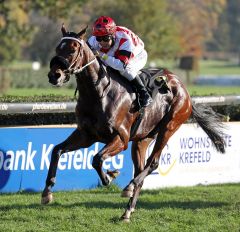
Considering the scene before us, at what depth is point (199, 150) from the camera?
10812 mm

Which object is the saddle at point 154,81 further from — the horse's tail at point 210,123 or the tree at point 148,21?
the tree at point 148,21

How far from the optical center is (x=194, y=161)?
1077cm

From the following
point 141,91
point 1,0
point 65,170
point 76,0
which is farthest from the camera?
point 76,0

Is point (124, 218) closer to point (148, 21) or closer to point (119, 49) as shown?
point (119, 49)

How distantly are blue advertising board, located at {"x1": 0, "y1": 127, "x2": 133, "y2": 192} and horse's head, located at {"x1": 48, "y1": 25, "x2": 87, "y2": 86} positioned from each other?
2358 millimetres

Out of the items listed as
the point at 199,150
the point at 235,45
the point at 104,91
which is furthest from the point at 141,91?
the point at 235,45

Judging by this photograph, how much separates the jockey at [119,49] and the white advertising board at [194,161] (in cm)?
261

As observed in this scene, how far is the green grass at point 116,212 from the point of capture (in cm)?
688

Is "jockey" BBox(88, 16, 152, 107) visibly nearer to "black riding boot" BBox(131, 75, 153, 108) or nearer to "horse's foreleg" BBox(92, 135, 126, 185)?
"black riding boot" BBox(131, 75, 153, 108)

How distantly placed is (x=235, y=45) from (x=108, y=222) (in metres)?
103

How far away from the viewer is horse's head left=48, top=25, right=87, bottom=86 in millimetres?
6445

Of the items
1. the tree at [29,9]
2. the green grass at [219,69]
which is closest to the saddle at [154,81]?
the tree at [29,9]

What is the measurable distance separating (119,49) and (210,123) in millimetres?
2273

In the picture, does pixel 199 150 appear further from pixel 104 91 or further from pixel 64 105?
pixel 104 91
